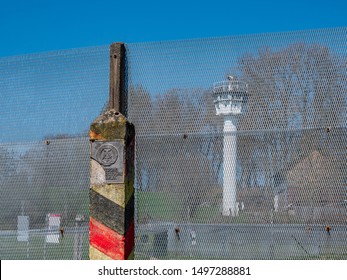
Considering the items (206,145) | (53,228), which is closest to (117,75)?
(206,145)

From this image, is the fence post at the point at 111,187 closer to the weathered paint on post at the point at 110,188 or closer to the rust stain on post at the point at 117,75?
the weathered paint on post at the point at 110,188

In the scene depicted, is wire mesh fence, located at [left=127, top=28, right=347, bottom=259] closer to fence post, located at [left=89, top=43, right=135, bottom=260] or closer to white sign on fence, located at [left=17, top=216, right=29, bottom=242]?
fence post, located at [left=89, top=43, right=135, bottom=260]

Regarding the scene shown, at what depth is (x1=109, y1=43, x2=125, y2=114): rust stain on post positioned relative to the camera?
6.86m

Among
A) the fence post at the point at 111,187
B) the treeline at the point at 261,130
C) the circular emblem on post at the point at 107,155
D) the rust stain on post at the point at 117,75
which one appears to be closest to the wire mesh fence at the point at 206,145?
the treeline at the point at 261,130

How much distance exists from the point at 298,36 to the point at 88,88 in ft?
7.47

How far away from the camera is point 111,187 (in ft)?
19.5

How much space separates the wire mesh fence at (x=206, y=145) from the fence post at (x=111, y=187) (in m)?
0.82

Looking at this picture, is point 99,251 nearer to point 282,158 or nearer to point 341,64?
point 282,158

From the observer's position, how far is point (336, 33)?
6332mm

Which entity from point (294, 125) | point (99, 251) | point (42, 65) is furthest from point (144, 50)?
point (99, 251)

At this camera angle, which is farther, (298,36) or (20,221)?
(20,221)

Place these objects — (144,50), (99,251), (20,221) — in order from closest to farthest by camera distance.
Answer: (99,251)
(144,50)
(20,221)

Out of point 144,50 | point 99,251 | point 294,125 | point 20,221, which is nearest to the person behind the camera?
point 99,251

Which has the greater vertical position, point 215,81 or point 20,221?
point 215,81
